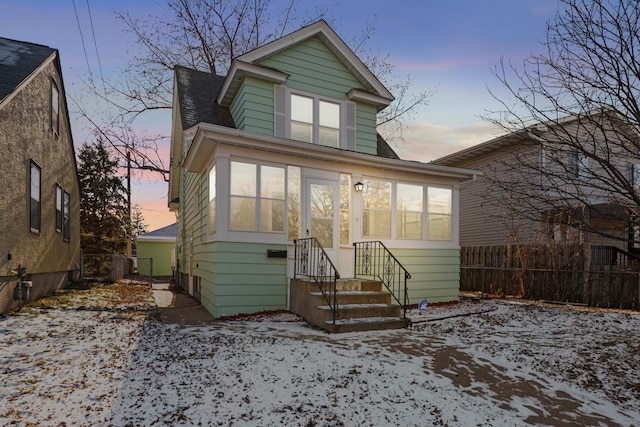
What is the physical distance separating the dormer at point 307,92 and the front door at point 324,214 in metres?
1.35

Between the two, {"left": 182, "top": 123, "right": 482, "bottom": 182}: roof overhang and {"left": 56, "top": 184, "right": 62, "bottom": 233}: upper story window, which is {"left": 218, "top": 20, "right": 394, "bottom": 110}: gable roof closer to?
{"left": 182, "top": 123, "right": 482, "bottom": 182}: roof overhang

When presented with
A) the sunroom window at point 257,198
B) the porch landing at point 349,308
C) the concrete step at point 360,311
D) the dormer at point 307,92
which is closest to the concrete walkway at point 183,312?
the porch landing at point 349,308

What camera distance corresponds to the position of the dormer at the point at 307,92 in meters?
Result: 8.80

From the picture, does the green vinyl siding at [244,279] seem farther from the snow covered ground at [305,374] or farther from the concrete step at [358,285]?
the concrete step at [358,285]

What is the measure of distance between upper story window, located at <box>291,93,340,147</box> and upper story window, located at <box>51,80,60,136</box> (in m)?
6.52

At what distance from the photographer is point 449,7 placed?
832 centimetres

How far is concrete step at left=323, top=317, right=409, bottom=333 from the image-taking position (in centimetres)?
607

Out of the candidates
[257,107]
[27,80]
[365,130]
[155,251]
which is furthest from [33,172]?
[155,251]

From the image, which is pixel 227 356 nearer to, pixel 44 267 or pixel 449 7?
pixel 44 267

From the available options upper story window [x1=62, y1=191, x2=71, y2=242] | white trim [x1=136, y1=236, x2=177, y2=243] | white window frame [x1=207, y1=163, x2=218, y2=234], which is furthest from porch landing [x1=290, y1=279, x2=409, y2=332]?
white trim [x1=136, y1=236, x2=177, y2=243]

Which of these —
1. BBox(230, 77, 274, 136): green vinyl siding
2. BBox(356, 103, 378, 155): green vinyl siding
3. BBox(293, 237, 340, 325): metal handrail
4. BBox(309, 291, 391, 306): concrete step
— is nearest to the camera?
BBox(309, 291, 391, 306): concrete step

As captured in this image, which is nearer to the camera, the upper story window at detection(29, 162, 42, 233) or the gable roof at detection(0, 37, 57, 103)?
the gable roof at detection(0, 37, 57, 103)

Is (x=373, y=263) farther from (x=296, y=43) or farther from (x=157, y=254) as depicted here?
(x=157, y=254)

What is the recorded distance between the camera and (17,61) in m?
8.61
